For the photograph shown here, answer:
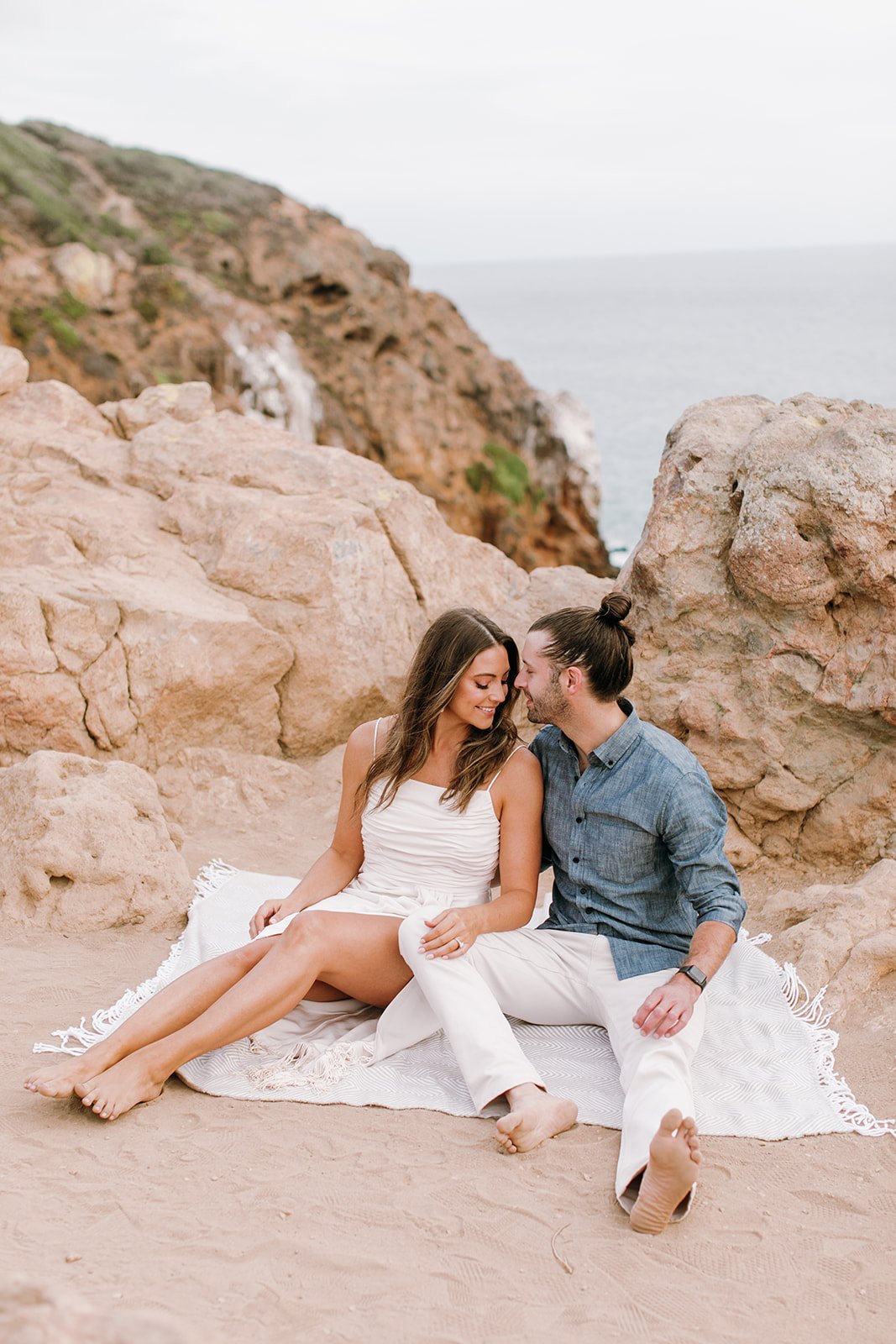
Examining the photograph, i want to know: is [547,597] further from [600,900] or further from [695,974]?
[695,974]

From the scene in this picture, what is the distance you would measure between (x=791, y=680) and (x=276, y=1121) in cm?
309

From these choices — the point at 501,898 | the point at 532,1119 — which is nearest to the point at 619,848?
the point at 501,898

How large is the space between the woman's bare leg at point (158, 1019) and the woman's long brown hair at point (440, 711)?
29.5 inches

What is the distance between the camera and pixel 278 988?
3633 mm

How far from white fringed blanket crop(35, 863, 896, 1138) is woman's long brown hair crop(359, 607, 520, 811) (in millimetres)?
833

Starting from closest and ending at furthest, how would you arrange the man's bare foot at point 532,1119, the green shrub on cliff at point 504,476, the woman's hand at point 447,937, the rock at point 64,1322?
the rock at point 64,1322 < the man's bare foot at point 532,1119 < the woman's hand at point 447,937 < the green shrub on cliff at point 504,476

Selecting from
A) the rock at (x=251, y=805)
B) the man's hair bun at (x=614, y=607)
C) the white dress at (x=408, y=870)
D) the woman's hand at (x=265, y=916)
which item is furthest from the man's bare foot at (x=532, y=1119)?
the rock at (x=251, y=805)

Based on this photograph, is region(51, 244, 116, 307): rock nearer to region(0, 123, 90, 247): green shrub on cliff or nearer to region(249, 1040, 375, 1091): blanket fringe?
region(0, 123, 90, 247): green shrub on cliff

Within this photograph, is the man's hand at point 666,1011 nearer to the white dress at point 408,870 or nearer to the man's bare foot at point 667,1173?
the man's bare foot at point 667,1173

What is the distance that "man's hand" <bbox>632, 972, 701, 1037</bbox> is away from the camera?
3.44 m

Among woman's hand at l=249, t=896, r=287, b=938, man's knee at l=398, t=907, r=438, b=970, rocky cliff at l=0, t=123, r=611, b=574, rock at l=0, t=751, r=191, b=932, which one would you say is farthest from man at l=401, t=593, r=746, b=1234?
rocky cliff at l=0, t=123, r=611, b=574

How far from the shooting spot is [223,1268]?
273 cm

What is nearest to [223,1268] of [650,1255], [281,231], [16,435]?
[650,1255]

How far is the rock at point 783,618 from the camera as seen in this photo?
16.9ft
